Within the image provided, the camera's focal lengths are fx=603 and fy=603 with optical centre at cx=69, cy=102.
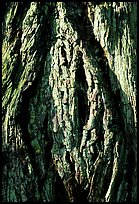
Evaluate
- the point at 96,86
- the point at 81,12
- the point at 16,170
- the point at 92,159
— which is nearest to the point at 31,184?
the point at 16,170

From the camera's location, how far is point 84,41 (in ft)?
10.1

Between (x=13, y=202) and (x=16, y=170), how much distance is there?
15cm

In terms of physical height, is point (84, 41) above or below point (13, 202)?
above

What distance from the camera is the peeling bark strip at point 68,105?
2.84 meters

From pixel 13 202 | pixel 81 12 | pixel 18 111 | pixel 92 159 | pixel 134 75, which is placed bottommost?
pixel 13 202

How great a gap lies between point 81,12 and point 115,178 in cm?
93

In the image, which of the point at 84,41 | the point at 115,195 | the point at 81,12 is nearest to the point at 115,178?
the point at 115,195

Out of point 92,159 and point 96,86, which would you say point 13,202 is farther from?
point 96,86

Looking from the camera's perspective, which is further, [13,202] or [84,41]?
[84,41]

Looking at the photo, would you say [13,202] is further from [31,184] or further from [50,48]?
[50,48]

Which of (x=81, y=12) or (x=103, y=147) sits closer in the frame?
(x=103, y=147)

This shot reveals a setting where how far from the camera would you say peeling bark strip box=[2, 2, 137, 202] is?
284 centimetres

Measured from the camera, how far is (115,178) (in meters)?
2.84

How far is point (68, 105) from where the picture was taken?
2.91 metres
